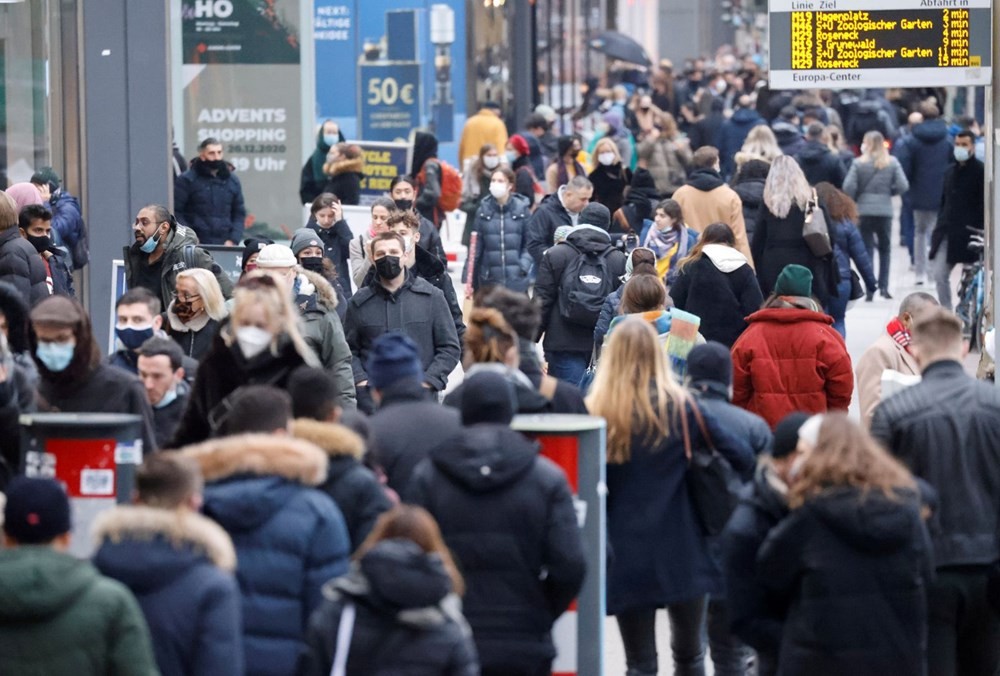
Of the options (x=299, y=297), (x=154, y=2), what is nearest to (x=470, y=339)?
(x=299, y=297)

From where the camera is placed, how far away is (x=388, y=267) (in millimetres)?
10516

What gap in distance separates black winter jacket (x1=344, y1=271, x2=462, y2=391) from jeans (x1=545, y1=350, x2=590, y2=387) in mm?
2020

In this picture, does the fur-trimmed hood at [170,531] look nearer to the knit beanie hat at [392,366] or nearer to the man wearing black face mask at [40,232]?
the knit beanie hat at [392,366]

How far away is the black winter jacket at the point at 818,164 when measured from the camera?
66.7 ft

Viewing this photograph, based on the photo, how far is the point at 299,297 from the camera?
10188 millimetres

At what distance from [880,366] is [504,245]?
6.92 meters

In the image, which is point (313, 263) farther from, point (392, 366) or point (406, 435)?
point (406, 435)

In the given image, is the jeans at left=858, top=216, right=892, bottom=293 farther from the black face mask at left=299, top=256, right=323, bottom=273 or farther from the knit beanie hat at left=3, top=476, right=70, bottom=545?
the knit beanie hat at left=3, top=476, right=70, bottom=545

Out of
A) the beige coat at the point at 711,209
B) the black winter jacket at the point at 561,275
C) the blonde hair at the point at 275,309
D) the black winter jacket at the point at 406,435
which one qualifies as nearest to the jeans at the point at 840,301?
the beige coat at the point at 711,209

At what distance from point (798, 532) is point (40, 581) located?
2.10 metres

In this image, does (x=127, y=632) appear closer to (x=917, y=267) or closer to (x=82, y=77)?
(x=82, y=77)

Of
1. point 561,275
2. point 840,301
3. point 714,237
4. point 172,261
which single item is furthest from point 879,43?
point 172,261

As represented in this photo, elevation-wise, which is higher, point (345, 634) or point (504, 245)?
point (504, 245)

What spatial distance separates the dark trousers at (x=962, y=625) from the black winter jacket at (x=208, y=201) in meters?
10.2
